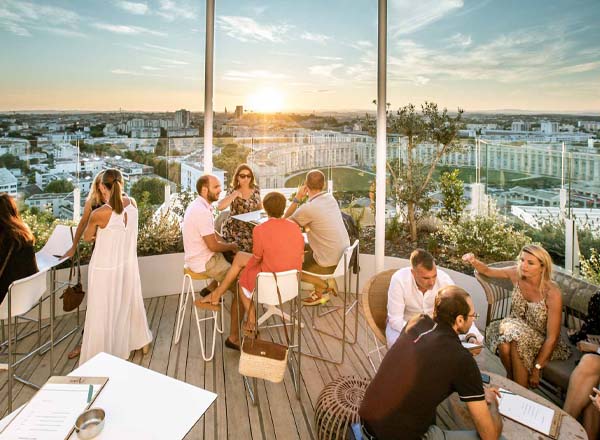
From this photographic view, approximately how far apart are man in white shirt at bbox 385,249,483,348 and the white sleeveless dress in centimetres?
213

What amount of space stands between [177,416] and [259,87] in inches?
190

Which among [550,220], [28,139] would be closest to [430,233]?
[550,220]

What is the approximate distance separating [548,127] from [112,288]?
4717 mm

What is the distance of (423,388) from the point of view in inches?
75.9

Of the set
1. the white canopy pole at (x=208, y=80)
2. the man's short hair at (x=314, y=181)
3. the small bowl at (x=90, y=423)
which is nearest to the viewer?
the small bowl at (x=90, y=423)

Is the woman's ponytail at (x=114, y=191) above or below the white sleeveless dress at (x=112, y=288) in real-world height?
above

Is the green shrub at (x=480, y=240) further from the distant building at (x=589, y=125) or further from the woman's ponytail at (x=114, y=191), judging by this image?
the woman's ponytail at (x=114, y=191)

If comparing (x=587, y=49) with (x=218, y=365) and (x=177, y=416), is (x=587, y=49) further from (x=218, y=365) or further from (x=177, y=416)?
(x=177, y=416)

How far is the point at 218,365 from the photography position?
3.80 meters

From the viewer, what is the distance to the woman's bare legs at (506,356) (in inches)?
121

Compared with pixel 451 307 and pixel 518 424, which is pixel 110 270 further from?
pixel 518 424

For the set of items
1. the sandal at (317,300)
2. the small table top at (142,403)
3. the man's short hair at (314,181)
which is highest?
the man's short hair at (314,181)

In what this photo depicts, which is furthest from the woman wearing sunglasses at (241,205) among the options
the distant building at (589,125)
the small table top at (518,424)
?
the distant building at (589,125)

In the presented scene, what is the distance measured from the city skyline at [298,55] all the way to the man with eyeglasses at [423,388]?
4048 millimetres
